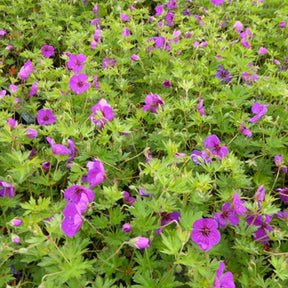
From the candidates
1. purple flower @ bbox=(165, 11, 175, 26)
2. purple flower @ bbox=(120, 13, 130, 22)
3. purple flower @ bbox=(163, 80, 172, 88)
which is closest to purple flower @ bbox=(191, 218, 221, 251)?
purple flower @ bbox=(163, 80, 172, 88)

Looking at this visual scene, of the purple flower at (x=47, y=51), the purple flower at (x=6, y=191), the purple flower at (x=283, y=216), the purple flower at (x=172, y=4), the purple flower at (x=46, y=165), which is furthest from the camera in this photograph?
the purple flower at (x=172, y=4)

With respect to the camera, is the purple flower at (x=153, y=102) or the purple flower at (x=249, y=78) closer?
the purple flower at (x=153, y=102)

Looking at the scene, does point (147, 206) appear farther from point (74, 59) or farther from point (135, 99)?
point (74, 59)

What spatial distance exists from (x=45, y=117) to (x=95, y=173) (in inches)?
38.7

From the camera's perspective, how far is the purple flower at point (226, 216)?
72.3 inches

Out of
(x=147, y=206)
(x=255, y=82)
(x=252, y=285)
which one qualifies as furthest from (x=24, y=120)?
(x=252, y=285)

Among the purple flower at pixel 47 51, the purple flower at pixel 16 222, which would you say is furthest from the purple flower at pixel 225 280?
the purple flower at pixel 47 51

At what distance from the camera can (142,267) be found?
169 centimetres

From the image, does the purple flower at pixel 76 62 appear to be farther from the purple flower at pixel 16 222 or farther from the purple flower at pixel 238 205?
the purple flower at pixel 238 205

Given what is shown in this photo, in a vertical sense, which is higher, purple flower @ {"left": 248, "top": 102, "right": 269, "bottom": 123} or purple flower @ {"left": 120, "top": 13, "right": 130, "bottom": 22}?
purple flower @ {"left": 120, "top": 13, "right": 130, "bottom": 22}

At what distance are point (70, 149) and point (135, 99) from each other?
102cm

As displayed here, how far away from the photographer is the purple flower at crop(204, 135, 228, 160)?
216 centimetres

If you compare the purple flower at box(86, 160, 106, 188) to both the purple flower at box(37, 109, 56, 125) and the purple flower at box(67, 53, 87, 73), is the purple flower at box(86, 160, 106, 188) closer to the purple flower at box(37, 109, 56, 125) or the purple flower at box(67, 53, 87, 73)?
the purple flower at box(37, 109, 56, 125)

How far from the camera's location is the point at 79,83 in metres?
2.63
